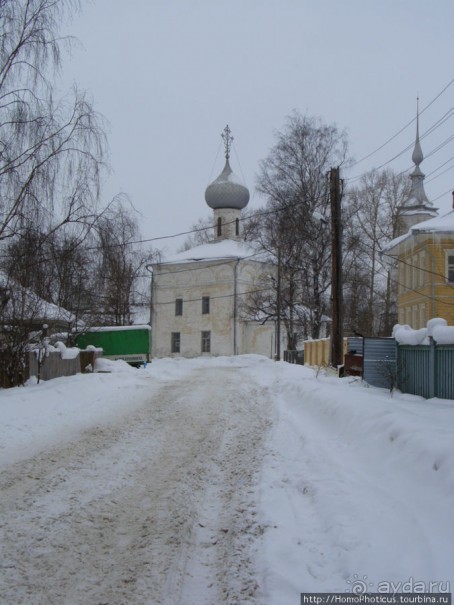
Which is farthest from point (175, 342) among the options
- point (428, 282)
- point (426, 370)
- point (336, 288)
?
point (426, 370)

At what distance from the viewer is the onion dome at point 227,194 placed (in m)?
55.2

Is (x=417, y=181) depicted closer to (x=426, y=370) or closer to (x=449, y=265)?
(x=449, y=265)

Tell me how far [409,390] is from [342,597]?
11700 mm

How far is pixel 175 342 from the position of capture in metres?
54.3

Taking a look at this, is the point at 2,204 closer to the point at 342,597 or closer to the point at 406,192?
the point at 342,597

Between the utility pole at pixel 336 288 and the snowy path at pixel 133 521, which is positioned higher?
the utility pole at pixel 336 288

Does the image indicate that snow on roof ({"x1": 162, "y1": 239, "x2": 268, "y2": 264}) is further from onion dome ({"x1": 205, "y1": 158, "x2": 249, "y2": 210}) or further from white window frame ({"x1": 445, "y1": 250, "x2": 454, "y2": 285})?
white window frame ({"x1": 445, "y1": 250, "x2": 454, "y2": 285})

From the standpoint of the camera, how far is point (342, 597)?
4.01 metres

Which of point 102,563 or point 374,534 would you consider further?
point 374,534

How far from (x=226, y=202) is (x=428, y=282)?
1065 inches

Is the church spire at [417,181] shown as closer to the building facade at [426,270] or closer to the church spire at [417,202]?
the church spire at [417,202]

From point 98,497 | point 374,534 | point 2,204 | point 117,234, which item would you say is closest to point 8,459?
point 98,497

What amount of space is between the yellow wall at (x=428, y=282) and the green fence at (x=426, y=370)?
1651cm

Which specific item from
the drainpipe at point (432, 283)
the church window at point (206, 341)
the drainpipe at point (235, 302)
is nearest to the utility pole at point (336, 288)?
the drainpipe at point (432, 283)
